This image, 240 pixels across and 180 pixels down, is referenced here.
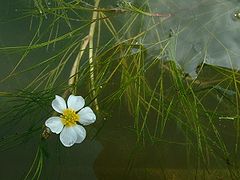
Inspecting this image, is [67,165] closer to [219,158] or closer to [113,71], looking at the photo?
[113,71]

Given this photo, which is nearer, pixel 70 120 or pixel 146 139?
pixel 70 120

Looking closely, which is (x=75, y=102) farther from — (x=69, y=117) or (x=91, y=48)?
(x=91, y=48)

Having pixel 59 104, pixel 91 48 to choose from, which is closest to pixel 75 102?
pixel 59 104

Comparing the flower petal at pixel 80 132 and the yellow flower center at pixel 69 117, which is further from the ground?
the yellow flower center at pixel 69 117

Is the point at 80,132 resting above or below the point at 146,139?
above

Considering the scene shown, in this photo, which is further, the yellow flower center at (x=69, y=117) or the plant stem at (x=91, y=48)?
the plant stem at (x=91, y=48)

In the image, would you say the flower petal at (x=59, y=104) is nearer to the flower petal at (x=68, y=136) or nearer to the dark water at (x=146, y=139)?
the flower petal at (x=68, y=136)

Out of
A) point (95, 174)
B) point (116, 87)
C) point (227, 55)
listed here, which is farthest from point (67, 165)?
point (227, 55)

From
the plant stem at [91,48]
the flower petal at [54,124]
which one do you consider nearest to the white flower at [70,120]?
the flower petal at [54,124]
